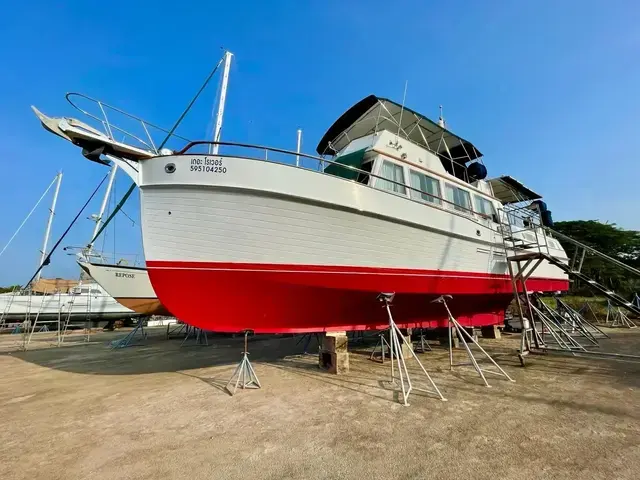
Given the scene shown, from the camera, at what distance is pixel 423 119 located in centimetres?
867

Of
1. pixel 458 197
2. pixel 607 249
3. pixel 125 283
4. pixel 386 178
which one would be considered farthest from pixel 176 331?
pixel 607 249

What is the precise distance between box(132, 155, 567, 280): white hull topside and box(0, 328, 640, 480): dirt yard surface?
2.21 m

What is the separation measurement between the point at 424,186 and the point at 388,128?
7.41 feet

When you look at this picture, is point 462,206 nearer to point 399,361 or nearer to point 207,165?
point 399,361

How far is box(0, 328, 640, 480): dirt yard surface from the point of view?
9.52 feet

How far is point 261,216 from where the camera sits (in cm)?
536

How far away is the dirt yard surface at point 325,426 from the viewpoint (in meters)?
2.90

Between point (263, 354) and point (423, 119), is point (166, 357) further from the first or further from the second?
point (423, 119)

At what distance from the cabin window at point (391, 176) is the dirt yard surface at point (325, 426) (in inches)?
150

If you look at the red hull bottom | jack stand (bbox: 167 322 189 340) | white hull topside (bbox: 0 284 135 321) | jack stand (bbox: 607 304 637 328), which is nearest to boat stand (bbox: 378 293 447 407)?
the red hull bottom

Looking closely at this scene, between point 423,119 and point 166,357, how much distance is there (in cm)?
982

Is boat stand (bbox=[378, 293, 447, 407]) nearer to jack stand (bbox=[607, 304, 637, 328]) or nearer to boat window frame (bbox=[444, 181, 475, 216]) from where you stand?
boat window frame (bbox=[444, 181, 475, 216])

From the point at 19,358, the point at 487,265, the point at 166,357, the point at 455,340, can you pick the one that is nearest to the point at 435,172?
the point at 487,265

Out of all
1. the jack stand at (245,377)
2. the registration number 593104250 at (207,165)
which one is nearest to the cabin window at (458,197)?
the registration number 593104250 at (207,165)
